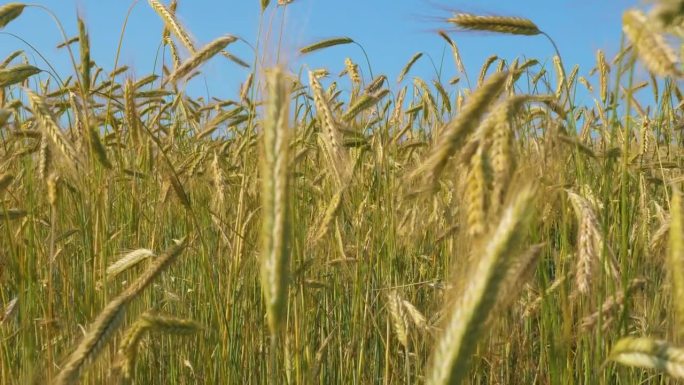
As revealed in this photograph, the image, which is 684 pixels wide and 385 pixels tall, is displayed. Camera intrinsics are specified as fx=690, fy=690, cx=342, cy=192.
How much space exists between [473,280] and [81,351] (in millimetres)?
746

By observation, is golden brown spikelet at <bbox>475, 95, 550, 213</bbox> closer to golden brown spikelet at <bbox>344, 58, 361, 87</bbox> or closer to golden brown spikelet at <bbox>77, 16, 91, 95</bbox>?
golden brown spikelet at <bbox>77, 16, 91, 95</bbox>

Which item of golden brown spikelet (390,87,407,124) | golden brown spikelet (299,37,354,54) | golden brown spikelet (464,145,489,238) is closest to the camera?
golden brown spikelet (464,145,489,238)

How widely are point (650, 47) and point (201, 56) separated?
1.29 meters

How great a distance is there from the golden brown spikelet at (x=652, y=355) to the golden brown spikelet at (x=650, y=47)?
57 cm

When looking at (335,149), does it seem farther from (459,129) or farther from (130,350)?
(130,350)

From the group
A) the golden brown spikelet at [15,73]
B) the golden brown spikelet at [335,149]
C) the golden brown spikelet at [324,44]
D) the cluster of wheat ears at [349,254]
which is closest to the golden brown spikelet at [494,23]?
the cluster of wheat ears at [349,254]

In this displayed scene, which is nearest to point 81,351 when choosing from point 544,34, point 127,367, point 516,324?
point 127,367

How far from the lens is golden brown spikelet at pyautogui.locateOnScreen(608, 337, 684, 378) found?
1.04 metres

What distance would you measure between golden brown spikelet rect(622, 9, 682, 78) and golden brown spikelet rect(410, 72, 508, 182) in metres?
0.29

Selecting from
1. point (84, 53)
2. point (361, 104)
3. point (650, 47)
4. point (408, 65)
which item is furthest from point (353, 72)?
point (650, 47)

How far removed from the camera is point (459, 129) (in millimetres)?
1264

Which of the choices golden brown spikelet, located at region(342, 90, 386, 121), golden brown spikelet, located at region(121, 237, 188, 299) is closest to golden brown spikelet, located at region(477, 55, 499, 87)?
golden brown spikelet, located at region(342, 90, 386, 121)

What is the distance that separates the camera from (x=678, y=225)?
3.59ft

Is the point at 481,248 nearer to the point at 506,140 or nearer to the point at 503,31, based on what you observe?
the point at 506,140
